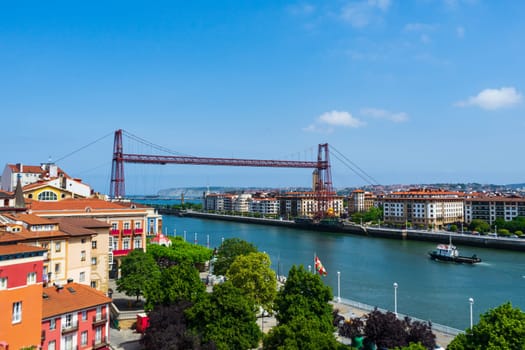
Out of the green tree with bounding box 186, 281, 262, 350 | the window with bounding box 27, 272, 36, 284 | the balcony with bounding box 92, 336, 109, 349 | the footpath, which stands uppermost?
the window with bounding box 27, 272, 36, 284

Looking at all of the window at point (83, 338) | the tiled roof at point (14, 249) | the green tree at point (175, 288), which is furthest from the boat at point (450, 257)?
the tiled roof at point (14, 249)

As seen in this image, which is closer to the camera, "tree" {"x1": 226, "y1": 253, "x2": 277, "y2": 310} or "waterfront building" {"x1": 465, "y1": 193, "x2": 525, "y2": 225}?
"tree" {"x1": 226, "y1": 253, "x2": 277, "y2": 310}

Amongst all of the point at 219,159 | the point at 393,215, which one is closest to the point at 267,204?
the point at 219,159

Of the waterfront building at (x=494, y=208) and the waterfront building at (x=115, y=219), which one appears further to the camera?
the waterfront building at (x=494, y=208)

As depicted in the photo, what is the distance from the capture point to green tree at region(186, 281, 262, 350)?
6.78 meters

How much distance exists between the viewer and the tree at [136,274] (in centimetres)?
1058

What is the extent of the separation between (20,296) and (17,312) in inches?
8.4

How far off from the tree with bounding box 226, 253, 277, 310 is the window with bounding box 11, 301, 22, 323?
4.54 meters

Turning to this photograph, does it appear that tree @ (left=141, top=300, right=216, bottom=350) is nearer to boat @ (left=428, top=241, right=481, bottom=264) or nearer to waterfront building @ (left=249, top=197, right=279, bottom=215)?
boat @ (left=428, top=241, right=481, bottom=264)

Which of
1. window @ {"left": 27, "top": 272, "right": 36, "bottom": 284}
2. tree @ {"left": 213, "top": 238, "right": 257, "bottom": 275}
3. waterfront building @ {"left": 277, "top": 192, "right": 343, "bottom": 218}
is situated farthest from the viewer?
waterfront building @ {"left": 277, "top": 192, "right": 343, "bottom": 218}

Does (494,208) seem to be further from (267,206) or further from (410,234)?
(267,206)

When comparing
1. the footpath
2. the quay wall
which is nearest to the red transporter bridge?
the quay wall

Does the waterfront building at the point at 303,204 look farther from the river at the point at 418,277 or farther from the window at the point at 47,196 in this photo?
the window at the point at 47,196

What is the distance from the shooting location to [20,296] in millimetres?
6070
